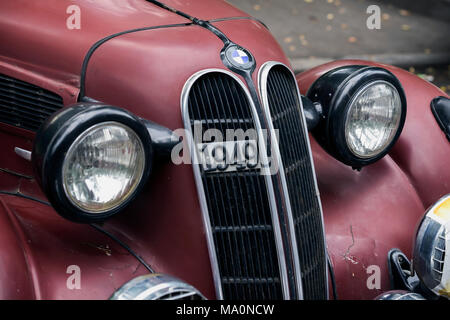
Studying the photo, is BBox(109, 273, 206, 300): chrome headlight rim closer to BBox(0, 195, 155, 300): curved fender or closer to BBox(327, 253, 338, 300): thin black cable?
BBox(0, 195, 155, 300): curved fender

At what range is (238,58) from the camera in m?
1.94

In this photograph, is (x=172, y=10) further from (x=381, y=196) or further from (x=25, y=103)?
(x=381, y=196)

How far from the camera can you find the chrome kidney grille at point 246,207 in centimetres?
183

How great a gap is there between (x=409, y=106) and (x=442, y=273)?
0.96 metres

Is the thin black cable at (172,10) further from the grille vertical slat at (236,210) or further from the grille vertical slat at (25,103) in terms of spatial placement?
the grille vertical slat at (25,103)

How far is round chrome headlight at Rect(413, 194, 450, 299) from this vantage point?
73.4 inches

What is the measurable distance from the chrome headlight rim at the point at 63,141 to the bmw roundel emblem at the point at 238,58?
0.41m

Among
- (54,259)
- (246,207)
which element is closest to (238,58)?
(246,207)
